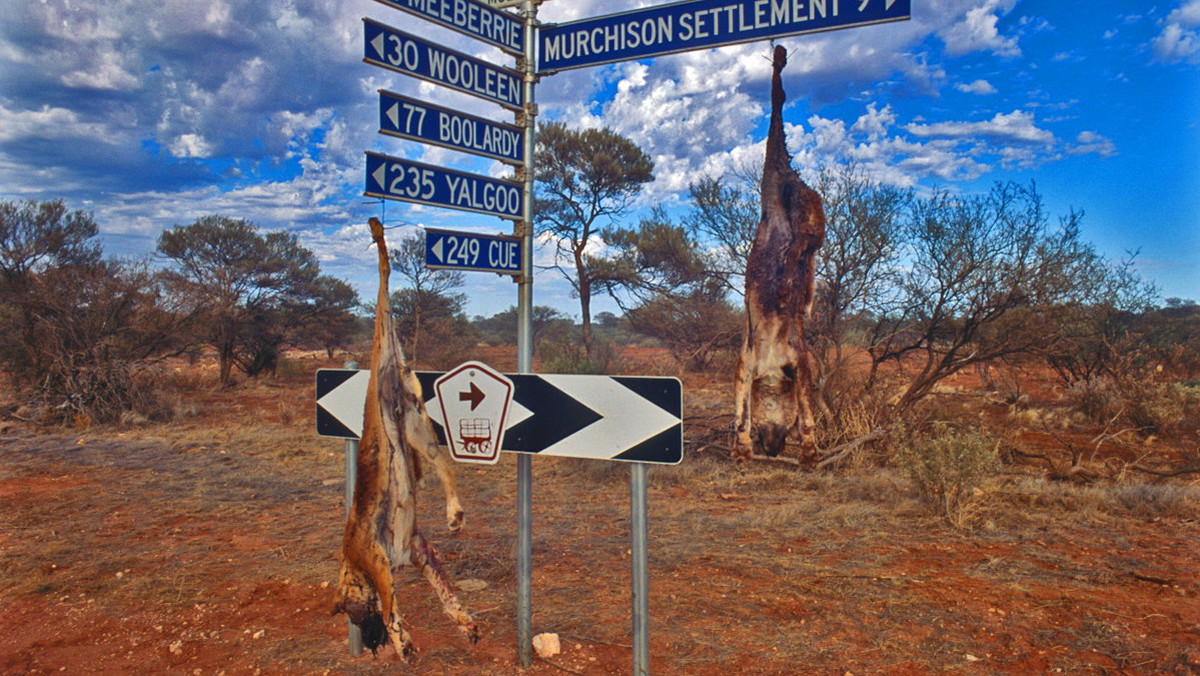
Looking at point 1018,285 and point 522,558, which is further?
point 1018,285

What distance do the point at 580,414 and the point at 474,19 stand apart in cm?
211

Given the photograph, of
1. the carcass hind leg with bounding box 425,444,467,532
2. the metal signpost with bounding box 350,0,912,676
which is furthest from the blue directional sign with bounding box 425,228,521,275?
the carcass hind leg with bounding box 425,444,467,532

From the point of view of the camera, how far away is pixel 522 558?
373 centimetres

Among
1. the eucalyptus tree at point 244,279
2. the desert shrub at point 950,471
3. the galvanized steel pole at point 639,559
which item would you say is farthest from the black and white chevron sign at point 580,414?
the eucalyptus tree at point 244,279

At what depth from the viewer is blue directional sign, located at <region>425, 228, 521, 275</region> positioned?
347 cm

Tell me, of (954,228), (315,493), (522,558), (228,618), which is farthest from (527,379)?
(954,228)

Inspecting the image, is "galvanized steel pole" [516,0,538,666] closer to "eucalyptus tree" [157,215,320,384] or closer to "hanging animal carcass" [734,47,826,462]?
"hanging animal carcass" [734,47,826,462]

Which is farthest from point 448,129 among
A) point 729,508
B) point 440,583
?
point 729,508

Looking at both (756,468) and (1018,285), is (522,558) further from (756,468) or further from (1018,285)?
(1018,285)

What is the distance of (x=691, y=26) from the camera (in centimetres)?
350

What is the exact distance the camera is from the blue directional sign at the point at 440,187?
3314mm

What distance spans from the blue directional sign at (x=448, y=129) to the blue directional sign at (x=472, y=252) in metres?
0.44

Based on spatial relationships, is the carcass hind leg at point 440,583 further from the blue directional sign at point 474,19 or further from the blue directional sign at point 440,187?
the blue directional sign at point 474,19

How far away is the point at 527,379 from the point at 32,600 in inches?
158
